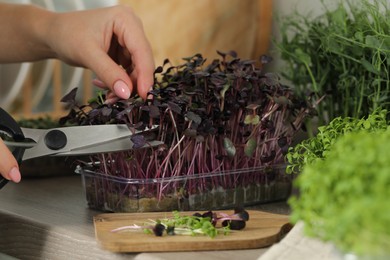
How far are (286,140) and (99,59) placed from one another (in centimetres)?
31

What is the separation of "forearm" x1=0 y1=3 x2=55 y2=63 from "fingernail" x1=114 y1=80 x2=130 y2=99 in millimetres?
263

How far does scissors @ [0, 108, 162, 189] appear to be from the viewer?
2.91 ft

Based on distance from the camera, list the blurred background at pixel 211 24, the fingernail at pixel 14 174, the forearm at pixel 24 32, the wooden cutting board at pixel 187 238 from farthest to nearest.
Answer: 1. the blurred background at pixel 211 24
2. the forearm at pixel 24 32
3. the fingernail at pixel 14 174
4. the wooden cutting board at pixel 187 238

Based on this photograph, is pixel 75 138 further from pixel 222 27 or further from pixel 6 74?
pixel 6 74

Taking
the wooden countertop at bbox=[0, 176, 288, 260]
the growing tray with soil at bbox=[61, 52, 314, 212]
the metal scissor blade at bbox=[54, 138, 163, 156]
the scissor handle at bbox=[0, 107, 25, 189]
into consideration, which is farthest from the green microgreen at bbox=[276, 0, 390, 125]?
the scissor handle at bbox=[0, 107, 25, 189]

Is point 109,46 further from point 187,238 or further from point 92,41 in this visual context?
point 187,238

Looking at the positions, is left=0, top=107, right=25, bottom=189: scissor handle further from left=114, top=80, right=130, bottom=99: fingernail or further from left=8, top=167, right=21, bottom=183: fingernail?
left=114, top=80, right=130, bottom=99: fingernail

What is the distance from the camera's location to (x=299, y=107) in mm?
1035

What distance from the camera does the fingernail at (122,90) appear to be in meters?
0.99

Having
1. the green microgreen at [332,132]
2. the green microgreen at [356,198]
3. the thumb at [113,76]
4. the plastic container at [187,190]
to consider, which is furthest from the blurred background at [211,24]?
the green microgreen at [356,198]

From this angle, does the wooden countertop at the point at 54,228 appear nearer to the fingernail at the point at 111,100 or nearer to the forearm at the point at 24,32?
the fingernail at the point at 111,100

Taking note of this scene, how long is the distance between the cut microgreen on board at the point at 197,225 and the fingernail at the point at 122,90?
22cm

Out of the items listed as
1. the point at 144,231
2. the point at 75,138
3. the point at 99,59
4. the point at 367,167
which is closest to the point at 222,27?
the point at 99,59

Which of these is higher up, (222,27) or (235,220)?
(222,27)
